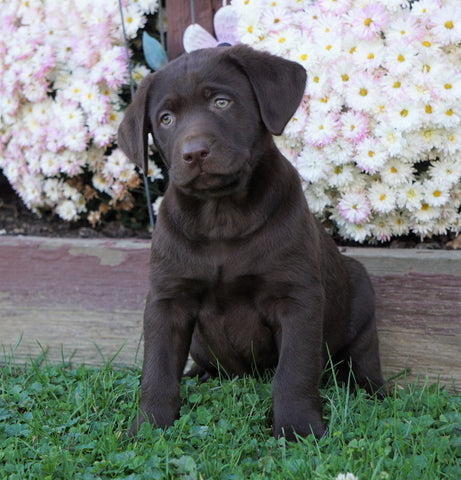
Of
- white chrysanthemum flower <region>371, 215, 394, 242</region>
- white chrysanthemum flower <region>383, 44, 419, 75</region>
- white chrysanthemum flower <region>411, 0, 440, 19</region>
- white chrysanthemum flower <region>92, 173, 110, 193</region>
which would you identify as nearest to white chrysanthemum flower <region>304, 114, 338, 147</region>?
white chrysanthemum flower <region>383, 44, 419, 75</region>

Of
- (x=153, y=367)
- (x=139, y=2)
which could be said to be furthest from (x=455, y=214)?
(x=139, y=2)

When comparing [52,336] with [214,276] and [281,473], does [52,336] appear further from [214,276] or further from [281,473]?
[281,473]

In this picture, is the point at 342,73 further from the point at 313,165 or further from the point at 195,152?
the point at 195,152

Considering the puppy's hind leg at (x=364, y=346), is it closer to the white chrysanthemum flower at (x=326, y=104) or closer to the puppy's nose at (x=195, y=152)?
the white chrysanthemum flower at (x=326, y=104)

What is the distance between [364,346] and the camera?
299 centimetres

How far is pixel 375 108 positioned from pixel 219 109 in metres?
1.23

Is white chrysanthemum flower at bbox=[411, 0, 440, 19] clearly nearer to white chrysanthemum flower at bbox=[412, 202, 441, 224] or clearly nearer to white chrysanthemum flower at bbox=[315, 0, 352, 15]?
white chrysanthemum flower at bbox=[315, 0, 352, 15]

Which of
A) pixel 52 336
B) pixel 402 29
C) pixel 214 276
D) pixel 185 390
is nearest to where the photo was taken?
pixel 214 276

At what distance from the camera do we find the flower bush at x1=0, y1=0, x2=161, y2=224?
3965 millimetres

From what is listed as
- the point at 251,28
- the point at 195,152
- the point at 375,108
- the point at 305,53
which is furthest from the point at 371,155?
the point at 195,152

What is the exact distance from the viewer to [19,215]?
4.71m

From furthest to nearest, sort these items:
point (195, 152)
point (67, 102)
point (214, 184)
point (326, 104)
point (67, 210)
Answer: point (67, 210)
point (67, 102)
point (326, 104)
point (214, 184)
point (195, 152)

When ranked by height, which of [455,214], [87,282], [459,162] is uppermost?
[459,162]

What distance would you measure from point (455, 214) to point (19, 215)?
279 centimetres
